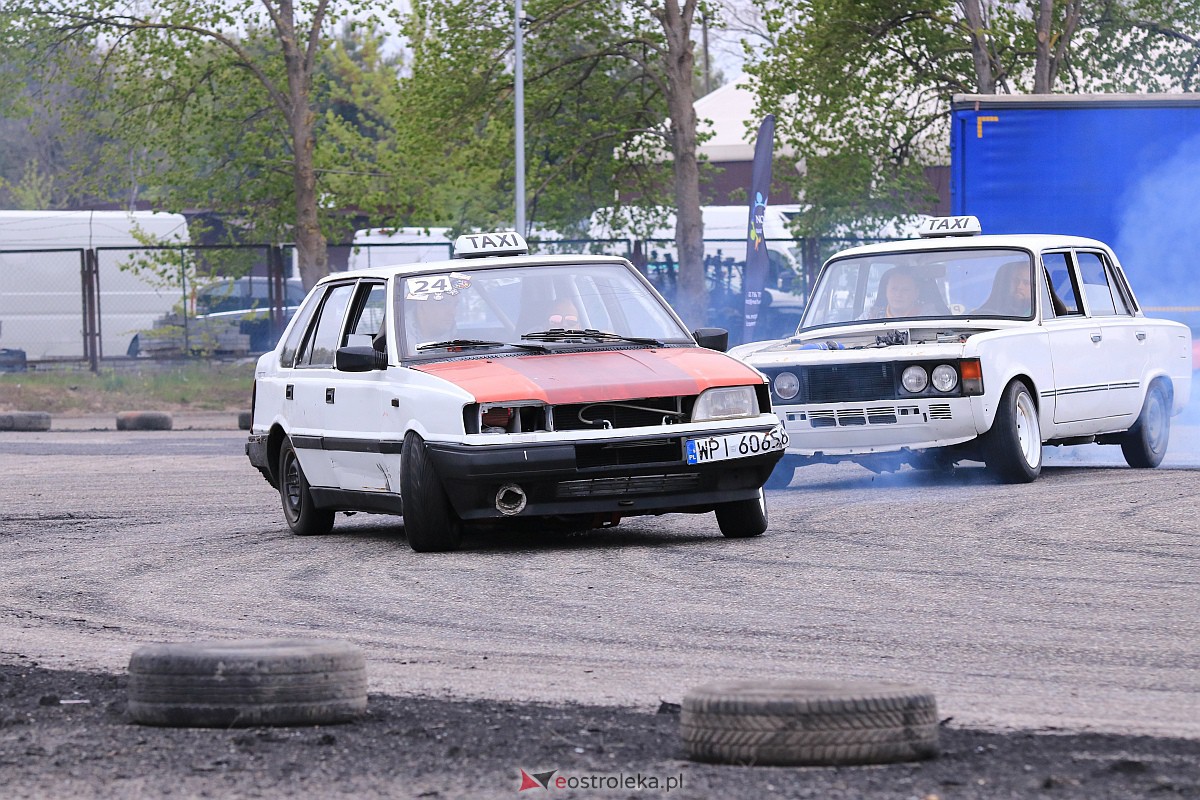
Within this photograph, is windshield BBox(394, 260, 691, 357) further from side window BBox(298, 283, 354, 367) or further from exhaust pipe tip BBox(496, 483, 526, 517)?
exhaust pipe tip BBox(496, 483, 526, 517)

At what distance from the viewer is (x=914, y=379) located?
12.0 m

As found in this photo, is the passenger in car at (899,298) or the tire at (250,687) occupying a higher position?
the passenger in car at (899,298)

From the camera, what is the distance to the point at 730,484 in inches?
379

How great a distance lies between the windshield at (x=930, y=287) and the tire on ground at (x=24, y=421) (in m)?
13.4

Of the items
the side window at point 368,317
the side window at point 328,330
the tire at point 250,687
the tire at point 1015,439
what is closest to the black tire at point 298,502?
the side window at point 328,330

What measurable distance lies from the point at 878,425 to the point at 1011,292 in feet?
5.30

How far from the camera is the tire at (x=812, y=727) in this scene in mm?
4668

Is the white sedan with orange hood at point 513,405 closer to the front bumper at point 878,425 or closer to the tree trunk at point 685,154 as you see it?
the front bumper at point 878,425

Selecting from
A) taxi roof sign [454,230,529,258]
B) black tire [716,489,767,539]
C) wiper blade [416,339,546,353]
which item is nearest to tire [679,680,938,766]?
black tire [716,489,767,539]

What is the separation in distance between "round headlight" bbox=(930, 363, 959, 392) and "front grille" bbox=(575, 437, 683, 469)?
3.02 m

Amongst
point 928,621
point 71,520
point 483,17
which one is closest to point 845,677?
point 928,621

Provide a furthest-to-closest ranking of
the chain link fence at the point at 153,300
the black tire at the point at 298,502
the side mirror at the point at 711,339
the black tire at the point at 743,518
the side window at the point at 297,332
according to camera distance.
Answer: the chain link fence at the point at 153,300, the side window at the point at 297,332, the black tire at the point at 298,502, the side mirror at the point at 711,339, the black tire at the point at 743,518

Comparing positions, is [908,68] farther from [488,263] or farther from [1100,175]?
[488,263]

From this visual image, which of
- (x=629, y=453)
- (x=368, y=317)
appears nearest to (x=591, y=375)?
(x=629, y=453)
